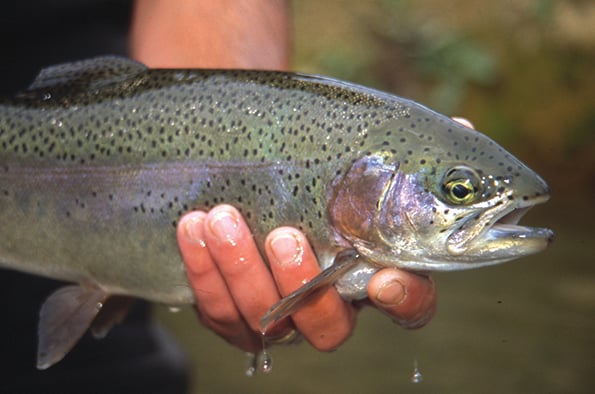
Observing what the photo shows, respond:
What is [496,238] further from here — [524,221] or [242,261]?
[524,221]

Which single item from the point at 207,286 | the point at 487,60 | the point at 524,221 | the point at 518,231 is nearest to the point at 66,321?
the point at 207,286

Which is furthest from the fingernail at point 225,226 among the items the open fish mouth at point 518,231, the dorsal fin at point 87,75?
the open fish mouth at point 518,231

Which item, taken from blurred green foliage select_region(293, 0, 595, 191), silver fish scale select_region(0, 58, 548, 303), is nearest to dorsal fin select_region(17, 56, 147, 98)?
silver fish scale select_region(0, 58, 548, 303)

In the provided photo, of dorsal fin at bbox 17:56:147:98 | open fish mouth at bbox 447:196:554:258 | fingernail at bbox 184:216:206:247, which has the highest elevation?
open fish mouth at bbox 447:196:554:258

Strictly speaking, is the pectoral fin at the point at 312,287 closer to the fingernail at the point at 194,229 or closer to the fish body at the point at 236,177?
the fish body at the point at 236,177

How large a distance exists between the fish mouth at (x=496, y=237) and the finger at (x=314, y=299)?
31 cm

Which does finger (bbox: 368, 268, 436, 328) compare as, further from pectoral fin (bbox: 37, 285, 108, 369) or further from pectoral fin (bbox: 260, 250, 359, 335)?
pectoral fin (bbox: 37, 285, 108, 369)

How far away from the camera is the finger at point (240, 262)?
6.45ft

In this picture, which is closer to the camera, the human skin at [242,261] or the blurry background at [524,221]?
the human skin at [242,261]

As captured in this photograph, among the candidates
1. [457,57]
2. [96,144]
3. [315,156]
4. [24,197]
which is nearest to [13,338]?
[24,197]

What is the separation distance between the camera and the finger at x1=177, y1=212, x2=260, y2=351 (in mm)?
2012

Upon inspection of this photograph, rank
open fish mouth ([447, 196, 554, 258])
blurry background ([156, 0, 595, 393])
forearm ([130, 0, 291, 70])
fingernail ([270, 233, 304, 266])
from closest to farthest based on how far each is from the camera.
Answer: open fish mouth ([447, 196, 554, 258])
fingernail ([270, 233, 304, 266])
forearm ([130, 0, 291, 70])
blurry background ([156, 0, 595, 393])

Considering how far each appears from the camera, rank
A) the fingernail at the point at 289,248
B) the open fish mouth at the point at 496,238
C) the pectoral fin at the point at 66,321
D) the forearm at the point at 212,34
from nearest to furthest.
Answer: the open fish mouth at the point at 496,238 < the fingernail at the point at 289,248 < the pectoral fin at the point at 66,321 < the forearm at the point at 212,34

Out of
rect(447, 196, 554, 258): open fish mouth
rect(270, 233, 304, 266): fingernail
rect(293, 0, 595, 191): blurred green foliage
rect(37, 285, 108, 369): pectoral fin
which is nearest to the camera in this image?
rect(447, 196, 554, 258): open fish mouth
